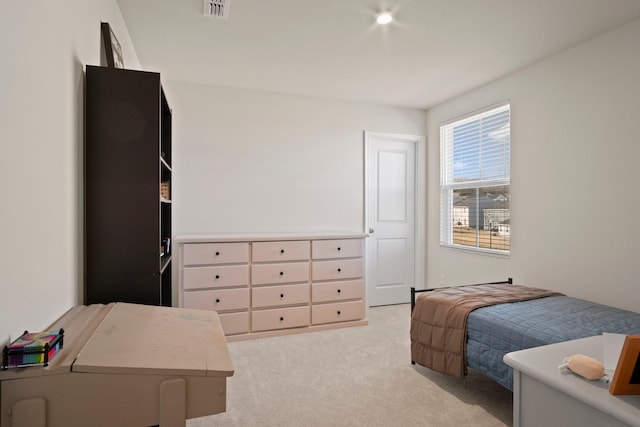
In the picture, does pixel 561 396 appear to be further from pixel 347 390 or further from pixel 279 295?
pixel 279 295

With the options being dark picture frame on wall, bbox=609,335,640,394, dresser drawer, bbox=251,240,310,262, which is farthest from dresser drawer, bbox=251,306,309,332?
dark picture frame on wall, bbox=609,335,640,394

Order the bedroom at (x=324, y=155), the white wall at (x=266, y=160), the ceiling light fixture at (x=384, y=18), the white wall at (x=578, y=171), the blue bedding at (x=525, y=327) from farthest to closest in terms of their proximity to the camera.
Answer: the white wall at (x=266, y=160)
the white wall at (x=578, y=171)
the ceiling light fixture at (x=384, y=18)
the blue bedding at (x=525, y=327)
the bedroom at (x=324, y=155)

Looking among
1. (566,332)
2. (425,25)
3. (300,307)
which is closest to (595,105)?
(425,25)

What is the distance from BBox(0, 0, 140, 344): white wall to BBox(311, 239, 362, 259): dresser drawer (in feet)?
7.41

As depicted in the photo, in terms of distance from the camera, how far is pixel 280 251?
3.54 metres

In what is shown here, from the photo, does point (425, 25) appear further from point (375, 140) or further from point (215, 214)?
point (215, 214)

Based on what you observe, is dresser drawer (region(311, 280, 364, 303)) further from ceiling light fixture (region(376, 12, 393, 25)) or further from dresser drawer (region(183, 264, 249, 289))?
ceiling light fixture (region(376, 12, 393, 25))

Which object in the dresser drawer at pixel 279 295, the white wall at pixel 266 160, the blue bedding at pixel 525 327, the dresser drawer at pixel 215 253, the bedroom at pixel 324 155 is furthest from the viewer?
the white wall at pixel 266 160

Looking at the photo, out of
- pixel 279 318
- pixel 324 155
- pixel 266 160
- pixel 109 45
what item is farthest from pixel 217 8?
pixel 279 318

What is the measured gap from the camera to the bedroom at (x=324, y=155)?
47.2 inches

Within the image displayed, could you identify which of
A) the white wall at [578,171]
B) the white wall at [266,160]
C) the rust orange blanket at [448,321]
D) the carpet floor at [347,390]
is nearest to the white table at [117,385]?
the carpet floor at [347,390]

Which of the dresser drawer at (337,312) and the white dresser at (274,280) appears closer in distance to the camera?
the white dresser at (274,280)

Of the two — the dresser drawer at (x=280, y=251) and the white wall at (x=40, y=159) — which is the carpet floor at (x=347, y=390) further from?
the white wall at (x=40, y=159)

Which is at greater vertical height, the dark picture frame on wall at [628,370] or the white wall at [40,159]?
the white wall at [40,159]
